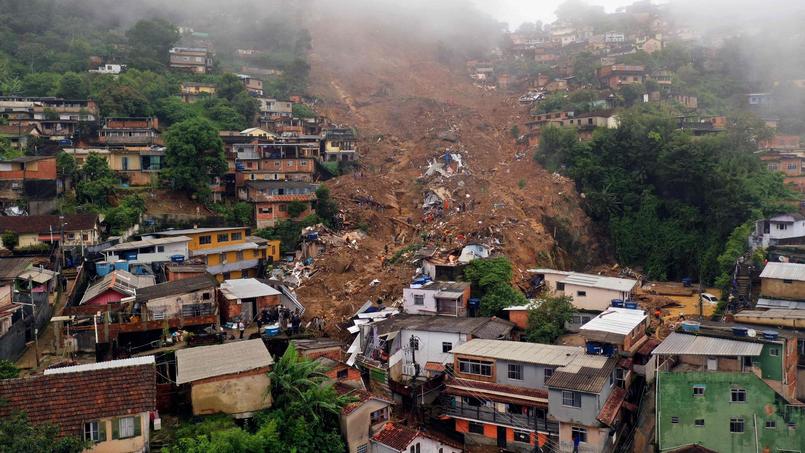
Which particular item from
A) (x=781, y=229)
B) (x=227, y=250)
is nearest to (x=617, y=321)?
(x=781, y=229)

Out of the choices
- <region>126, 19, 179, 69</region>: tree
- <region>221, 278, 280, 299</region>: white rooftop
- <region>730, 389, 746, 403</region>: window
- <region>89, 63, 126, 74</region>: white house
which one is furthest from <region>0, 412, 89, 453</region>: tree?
<region>126, 19, 179, 69</region>: tree

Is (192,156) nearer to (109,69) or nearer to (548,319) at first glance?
(548,319)

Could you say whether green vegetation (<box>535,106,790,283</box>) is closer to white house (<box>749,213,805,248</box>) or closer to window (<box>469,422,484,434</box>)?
white house (<box>749,213,805,248</box>)

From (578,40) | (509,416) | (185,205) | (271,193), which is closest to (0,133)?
(185,205)

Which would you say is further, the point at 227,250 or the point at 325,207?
the point at 325,207

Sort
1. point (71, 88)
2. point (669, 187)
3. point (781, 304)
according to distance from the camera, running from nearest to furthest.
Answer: point (781, 304) < point (669, 187) < point (71, 88)

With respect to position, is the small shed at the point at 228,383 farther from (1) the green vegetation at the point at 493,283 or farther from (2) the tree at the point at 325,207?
(2) the tree at the point at 325,207

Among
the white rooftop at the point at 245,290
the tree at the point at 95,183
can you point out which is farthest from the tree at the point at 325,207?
the tree at the point at 95,183

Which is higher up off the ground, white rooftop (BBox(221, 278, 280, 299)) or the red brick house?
white rooftop (BBox(221, 278, 280, 299))
